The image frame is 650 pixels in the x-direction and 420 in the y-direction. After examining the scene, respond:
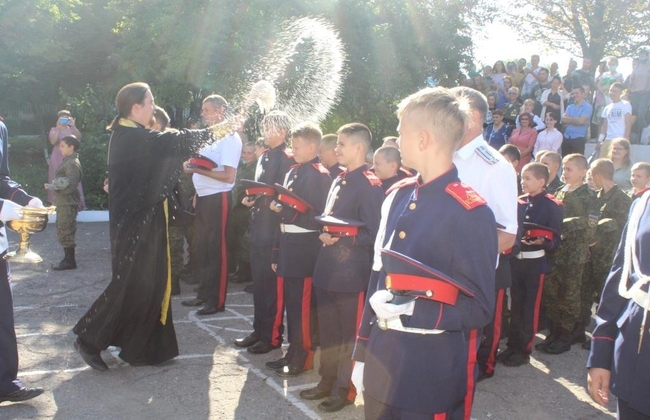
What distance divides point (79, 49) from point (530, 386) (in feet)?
68.5

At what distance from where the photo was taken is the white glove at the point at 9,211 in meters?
4.38

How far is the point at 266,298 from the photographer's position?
606 cm

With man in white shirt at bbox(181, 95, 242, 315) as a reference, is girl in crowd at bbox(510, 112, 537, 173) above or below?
above

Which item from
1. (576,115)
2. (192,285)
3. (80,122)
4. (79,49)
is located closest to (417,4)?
(576,115)

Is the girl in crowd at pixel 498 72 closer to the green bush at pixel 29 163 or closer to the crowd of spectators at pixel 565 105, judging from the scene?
the crowd of spectators at pixel 565 105

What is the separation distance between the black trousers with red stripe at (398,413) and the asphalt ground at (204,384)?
2.03 metres

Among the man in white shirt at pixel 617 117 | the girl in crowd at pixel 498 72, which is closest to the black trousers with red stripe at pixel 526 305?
the man in white shirt at pixel 617 117

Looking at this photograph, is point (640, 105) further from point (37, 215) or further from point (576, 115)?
point (37, 215)

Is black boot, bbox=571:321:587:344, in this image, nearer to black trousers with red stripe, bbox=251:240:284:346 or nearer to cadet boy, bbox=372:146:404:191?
cadet boy, bbox=372:146:404:191

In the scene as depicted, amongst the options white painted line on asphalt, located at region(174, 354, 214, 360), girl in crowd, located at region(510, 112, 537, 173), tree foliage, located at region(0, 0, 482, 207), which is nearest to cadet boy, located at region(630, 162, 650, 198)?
white painted line on asphalt, located at region(174, 354, 214, 360)

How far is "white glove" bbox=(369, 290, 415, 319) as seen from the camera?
2443 millimetres

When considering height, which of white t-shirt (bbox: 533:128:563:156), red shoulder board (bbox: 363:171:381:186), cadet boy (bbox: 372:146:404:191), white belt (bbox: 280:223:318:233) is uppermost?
white t-shirt (bbox: 533:128:563:156)

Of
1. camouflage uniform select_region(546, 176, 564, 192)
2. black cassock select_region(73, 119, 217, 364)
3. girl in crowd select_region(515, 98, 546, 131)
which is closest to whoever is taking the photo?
black cassock select_region(73, 119, 217, 364)

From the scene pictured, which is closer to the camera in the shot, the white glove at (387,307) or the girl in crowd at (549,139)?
the white glove at (387,307)
